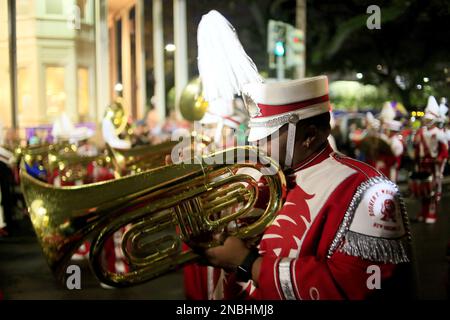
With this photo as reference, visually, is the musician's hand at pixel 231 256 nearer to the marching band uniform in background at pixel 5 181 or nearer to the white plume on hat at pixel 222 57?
the white plume on hat at pixel 222 57

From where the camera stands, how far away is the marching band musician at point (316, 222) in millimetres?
1989

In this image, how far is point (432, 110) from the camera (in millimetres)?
5938

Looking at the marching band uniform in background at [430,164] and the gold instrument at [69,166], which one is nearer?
the gold instrument at [69,166]

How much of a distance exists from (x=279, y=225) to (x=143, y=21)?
15.1m

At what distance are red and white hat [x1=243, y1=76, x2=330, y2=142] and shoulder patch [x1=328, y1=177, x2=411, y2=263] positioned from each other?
0.32m

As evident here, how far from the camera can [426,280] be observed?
5.96 m

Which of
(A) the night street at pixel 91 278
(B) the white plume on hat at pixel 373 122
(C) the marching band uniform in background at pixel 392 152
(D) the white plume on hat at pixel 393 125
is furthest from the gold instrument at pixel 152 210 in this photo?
(B) the white plume on hat at pixel 373 122

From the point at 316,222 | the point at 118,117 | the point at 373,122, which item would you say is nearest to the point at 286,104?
the point at 316,222

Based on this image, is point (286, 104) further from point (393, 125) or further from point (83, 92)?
point (83, 92)

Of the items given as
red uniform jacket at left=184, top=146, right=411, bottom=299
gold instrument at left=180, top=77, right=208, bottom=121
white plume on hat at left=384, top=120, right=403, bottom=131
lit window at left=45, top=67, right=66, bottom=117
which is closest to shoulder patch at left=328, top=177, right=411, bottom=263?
red uniform jacket at left=184, top=146, right=411, bottom=299

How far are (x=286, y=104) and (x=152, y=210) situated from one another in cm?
57

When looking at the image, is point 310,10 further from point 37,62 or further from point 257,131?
point 257,131
